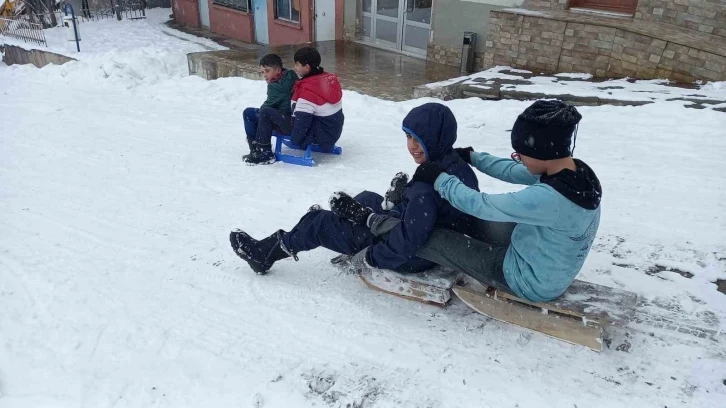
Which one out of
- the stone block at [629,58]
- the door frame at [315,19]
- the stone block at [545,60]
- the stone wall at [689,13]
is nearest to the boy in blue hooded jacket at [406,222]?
the stone block at [629,58]

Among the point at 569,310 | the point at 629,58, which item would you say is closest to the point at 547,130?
the point at 569,310

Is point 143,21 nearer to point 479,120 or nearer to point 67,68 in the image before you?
point 67,68

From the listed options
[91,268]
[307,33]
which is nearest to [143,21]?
[307,33]

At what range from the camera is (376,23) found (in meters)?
13.2

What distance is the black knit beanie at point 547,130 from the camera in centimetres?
254

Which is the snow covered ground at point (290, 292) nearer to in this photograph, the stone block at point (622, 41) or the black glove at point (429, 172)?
the black glove at point (429, 172)

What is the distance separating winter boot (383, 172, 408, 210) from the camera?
11.1ft

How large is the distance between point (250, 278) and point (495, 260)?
176 centimetres

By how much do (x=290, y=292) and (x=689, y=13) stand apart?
8.02 metres

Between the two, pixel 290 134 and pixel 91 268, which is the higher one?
pixel 290 134

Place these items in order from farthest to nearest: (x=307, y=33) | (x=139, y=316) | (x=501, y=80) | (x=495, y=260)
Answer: (x=307, y=33)
(x=501, y=80)
(x=139, y=316)
(x=495, y=260)

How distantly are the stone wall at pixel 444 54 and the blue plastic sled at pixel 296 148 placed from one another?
6.04m

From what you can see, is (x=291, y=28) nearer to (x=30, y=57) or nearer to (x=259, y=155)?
(x=30, y=57)

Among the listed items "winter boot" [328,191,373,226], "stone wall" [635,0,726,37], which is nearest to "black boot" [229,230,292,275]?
"winter boot" [328,191,373,226]
